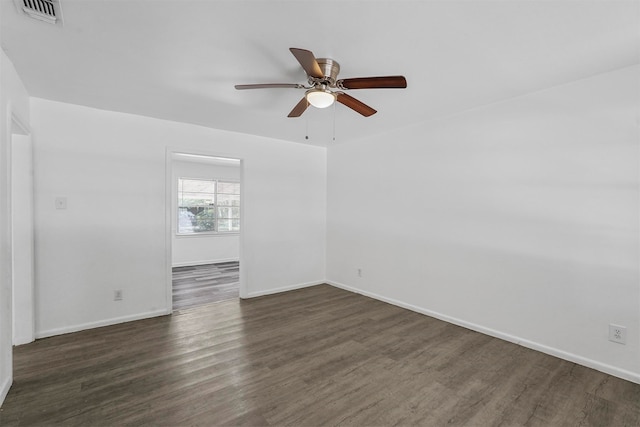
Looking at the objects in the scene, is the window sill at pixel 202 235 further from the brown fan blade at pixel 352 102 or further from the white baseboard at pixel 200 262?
the brown fan blade at pixel 352 102

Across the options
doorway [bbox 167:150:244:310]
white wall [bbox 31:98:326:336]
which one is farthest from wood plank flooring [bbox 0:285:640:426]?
doorway [bbox 167:150:244:310]

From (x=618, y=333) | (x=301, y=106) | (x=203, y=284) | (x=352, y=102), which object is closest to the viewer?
(x=618, y=333)

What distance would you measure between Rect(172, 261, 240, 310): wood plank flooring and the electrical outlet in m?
4.16

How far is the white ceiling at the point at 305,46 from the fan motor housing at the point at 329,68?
0.05 metres

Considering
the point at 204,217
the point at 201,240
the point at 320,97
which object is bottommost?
the point at 201,240

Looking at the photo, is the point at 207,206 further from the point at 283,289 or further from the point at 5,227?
the point at 5,227

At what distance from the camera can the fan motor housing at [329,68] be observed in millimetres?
2150

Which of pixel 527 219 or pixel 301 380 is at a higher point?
pixel 527 219

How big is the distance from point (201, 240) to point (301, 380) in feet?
17.6

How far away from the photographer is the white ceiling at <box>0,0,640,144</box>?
1.67 meters

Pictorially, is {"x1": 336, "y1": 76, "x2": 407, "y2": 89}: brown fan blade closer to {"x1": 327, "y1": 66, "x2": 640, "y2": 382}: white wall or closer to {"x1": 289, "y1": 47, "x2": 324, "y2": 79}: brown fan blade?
{"x1": 289, "y1": 47, "x2": 324, "y2": 79}: brown fan blade

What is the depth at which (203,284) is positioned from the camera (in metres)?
5.11

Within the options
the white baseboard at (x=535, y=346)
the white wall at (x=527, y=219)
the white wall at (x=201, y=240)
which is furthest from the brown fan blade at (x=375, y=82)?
the white wall at (x=201, y=240)

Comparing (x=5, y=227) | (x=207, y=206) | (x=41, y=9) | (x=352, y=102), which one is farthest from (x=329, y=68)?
(x=207, y=206)
